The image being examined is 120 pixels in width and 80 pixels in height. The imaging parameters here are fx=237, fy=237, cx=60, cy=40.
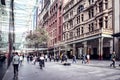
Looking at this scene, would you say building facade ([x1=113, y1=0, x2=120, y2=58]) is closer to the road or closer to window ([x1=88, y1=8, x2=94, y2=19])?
window ([x1=88, y1=8, x2=94, y2=19])

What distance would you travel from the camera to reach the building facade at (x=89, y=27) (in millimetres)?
40406

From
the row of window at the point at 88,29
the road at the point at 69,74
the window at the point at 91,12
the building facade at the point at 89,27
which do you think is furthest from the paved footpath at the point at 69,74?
the window at the point at 91,12

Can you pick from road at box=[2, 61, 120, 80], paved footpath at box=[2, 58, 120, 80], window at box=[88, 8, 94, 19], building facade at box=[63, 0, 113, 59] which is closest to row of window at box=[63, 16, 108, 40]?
building facade at box=[63, 0, 113, 59]

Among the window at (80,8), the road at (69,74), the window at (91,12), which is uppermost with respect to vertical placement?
the window at (80,8)

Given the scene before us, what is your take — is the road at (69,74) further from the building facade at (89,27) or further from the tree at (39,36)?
the tree at (39,36)

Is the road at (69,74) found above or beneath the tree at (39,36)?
beneath

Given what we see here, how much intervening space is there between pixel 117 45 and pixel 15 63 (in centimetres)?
2661

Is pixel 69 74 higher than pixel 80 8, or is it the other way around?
pixel 80 8

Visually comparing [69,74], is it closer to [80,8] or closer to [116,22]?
[116,22]

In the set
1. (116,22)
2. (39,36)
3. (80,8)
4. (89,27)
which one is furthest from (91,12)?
(39,36)

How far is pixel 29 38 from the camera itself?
72.4 m

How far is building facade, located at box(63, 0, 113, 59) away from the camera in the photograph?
40.4 metres

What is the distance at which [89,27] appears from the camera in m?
48.0

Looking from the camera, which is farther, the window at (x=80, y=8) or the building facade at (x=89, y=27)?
the window at (x=80, y=8)
